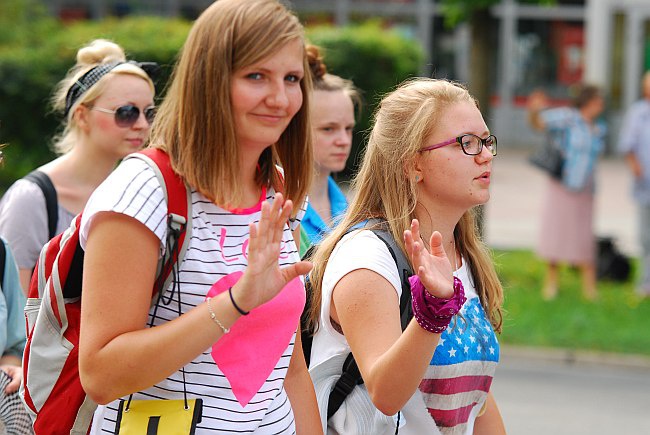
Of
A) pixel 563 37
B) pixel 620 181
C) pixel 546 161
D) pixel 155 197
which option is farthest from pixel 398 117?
pixel 563 37

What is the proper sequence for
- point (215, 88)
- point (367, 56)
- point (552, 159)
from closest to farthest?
point (215, 88) < point (552, 159) < point (367, 56)

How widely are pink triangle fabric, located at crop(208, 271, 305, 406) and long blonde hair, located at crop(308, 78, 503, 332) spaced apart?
15.1 inches

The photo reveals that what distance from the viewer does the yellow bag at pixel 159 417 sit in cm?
248

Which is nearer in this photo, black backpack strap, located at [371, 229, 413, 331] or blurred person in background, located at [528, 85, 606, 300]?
black backpack strap, located at [371, 229, 413, 331]

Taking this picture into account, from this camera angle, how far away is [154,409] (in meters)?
2.49

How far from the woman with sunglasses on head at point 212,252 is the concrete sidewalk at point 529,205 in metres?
9.65

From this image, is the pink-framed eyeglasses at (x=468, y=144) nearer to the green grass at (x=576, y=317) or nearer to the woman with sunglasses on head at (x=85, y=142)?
the woman with sunglasses on head at (x=85, y=142)

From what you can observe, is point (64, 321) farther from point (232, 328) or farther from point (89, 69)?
point (89, 69)

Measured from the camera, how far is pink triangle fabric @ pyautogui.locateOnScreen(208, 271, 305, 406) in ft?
8.25

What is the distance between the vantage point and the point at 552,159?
10.9m

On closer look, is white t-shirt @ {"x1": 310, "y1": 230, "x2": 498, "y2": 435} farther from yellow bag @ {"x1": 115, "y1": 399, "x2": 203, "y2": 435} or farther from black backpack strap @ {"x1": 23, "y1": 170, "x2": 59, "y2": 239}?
black backpack strap @ {"x1": 23, "y1": 170, "x2": 59, "y2": 239}

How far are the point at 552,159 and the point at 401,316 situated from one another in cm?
832

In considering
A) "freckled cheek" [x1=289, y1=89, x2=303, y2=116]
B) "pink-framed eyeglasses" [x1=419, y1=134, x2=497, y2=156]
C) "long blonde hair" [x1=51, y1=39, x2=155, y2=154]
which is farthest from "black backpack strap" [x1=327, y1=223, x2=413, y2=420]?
"long blonde hair" [x1=51, y1=39, x2=155, y2=154]

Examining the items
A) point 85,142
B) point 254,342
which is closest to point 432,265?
point 254,342
